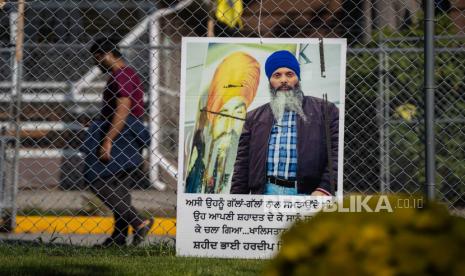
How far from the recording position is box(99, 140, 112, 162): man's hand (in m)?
7.22

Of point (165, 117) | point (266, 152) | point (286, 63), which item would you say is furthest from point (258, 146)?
point (165, 117)

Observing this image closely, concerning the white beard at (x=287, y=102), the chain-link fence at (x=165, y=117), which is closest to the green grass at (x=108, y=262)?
the white beard at (x=287, y=102)

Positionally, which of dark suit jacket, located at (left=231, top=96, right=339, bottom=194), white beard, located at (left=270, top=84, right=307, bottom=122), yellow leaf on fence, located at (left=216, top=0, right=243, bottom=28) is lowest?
dark suit jacket, located at (left=231, top=96, right=339, bottom=194)

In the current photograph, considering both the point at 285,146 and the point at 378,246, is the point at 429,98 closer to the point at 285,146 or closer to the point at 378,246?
the point at 285,146

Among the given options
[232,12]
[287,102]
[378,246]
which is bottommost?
[378,246]

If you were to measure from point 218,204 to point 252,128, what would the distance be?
1.81 ft

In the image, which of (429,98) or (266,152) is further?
(266,152)

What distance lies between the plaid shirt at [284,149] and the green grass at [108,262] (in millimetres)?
609

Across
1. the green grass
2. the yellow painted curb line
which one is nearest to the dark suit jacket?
the green grass

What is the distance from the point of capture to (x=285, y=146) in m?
5.59

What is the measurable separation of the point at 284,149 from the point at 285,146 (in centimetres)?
2

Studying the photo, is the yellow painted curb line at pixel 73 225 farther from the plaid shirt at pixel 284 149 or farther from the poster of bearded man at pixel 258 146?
the plaid shirt at pixel 284 149

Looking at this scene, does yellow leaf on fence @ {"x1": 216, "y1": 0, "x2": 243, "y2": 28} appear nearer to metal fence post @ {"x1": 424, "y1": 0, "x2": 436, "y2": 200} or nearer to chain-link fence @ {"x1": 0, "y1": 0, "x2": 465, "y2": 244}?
chain-link fence @ {"x1": 0, "y1": 0, "x2": 465, "y2": 244}

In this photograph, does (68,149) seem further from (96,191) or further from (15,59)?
(96,191)
